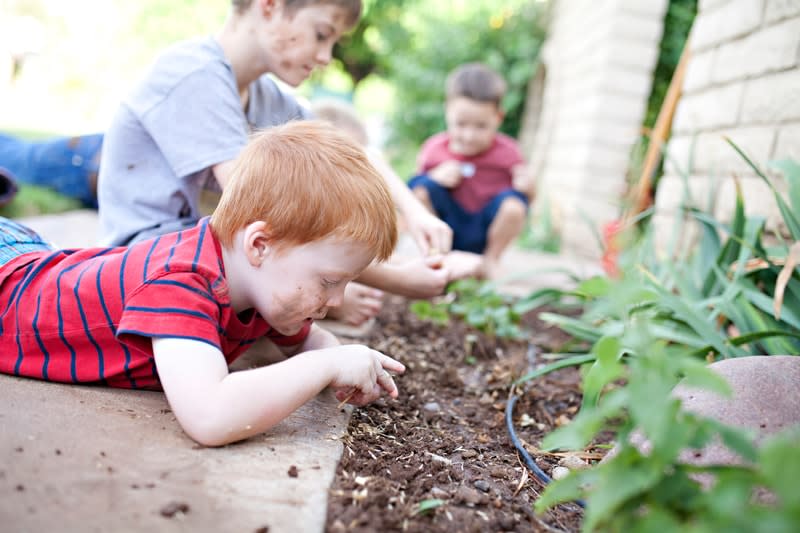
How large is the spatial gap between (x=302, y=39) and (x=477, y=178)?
2194mm

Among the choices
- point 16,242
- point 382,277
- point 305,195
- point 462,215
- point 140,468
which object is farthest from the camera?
point 462,215

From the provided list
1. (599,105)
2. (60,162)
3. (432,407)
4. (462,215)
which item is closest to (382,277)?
(432,407)

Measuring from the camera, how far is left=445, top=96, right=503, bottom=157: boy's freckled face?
3.92 metres

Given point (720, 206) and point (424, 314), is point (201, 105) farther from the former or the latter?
point (720, 206)

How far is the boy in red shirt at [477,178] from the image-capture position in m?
3.67

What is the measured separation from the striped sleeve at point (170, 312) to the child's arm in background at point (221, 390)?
0.02m

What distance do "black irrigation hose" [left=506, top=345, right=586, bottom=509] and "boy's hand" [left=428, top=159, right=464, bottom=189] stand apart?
219 centimetres

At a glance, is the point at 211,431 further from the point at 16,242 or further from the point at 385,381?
the point at 16,242

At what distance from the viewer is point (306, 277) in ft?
4.13

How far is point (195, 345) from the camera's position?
1116 mm

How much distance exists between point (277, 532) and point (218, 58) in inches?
59.5

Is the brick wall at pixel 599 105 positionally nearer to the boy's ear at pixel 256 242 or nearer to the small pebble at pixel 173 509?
the boy's ear at pixel 256 242

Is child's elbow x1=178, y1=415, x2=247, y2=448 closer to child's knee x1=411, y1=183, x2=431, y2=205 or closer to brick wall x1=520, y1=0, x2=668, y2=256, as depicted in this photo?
child's knee x1=411, y1=183, x2=431, y2=205

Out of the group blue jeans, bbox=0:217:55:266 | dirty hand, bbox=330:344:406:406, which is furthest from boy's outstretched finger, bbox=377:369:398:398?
blue jeans, bbox=0:217:55:266
